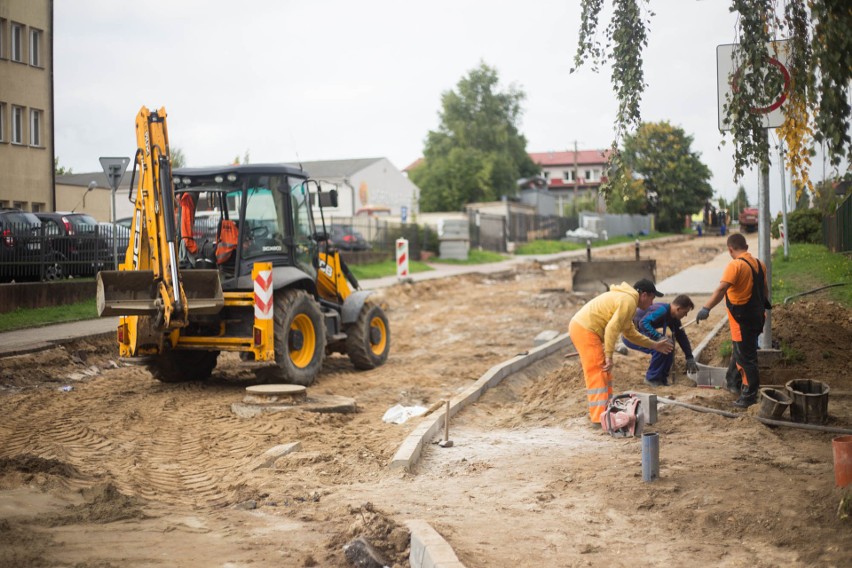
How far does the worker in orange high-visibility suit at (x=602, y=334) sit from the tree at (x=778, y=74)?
1430mm

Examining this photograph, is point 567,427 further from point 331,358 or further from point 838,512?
point 331,358

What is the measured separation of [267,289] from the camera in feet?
36.9

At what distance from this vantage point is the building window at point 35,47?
31.3 meters

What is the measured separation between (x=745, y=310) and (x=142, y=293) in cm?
659

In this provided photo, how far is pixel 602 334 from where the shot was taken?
30.2 ft

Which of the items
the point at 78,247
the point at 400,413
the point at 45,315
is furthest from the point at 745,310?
the point at 78,247

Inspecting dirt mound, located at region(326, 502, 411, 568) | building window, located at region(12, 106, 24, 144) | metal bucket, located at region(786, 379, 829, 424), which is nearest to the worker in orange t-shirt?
metal bucket, located at region(786, 379, 829, 424)

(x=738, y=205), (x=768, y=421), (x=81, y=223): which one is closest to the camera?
(x=768, y=421)

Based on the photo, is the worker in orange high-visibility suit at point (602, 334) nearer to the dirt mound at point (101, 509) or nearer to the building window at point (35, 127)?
the dirt mound at point (101, 509)

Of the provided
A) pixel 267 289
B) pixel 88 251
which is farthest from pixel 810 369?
pixel 88 251

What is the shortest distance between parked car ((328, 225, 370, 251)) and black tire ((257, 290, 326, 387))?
2457cm

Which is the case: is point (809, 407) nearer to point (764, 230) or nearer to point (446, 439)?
point (764, 230)

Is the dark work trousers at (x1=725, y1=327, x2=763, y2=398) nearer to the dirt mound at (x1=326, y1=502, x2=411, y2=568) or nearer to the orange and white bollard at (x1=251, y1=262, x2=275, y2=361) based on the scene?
the dirt mound at (x1=326, y1=502, x2=411, y2=568)

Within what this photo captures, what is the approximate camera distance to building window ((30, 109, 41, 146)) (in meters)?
31.6
